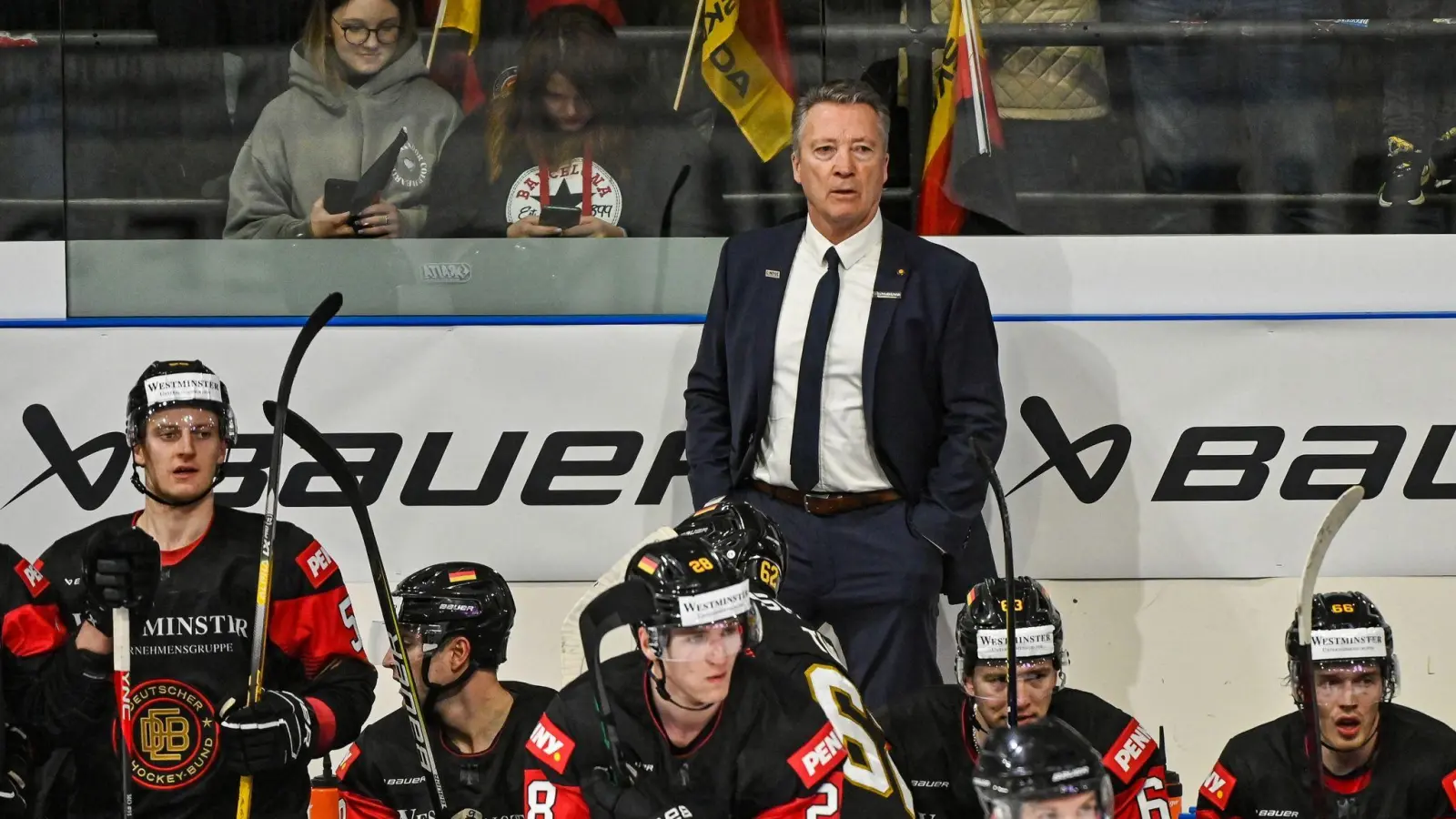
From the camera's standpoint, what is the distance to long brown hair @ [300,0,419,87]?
505cm

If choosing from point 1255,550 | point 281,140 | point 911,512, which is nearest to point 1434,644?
point 1255,550

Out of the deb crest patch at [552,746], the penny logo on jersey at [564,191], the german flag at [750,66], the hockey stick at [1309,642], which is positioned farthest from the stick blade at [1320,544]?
the penny logo on jersey at [564,191]

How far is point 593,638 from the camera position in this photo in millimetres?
3414

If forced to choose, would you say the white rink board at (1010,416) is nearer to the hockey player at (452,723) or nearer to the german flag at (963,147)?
the german flag at (963,147)

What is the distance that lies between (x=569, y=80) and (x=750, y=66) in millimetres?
456

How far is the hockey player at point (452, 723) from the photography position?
428cm

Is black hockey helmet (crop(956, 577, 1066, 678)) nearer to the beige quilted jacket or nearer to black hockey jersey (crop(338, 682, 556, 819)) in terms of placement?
black hockey jersey (crop(338, 682, 556, 819))

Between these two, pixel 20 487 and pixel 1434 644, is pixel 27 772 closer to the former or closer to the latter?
pixel 20 487

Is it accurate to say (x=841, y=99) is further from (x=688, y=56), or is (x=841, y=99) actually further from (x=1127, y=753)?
(x=1127, y=753)

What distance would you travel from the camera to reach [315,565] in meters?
4.05

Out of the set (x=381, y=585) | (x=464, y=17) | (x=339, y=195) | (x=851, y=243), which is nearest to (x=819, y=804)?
(x=381, y=585)

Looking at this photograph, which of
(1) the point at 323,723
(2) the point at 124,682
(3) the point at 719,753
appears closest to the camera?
(3) the point at 719,753

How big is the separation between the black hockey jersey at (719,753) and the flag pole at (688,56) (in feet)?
6.55

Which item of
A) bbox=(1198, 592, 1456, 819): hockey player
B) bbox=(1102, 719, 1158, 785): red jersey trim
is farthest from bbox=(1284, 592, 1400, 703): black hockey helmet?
bbox=(1102, 719, 1158, 785): red jersey trim
